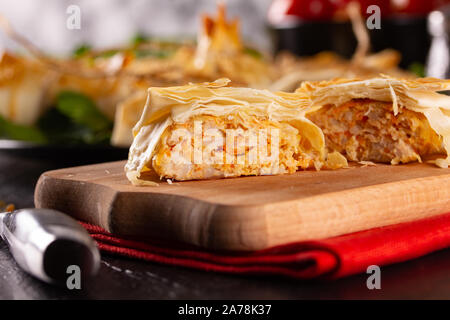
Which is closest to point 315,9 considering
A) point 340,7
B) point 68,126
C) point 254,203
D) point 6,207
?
point 340,7

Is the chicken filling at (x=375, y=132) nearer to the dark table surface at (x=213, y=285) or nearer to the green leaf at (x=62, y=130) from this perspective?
the dark table surface at (x=213, y=285)

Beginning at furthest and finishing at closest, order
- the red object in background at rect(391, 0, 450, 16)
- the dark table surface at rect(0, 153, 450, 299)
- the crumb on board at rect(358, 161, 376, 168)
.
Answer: the red object in background at rect(391, 0, 450, 16), the crumb on board at rect(358, 161, 376, 168), the dark table surface at rect(0, 153, 450, 299)

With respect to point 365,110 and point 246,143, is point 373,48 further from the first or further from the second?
point 246,143

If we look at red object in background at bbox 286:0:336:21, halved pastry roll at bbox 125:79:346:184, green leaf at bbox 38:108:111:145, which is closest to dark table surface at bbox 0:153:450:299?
halved pastry roll at bbox 125:79:346:184

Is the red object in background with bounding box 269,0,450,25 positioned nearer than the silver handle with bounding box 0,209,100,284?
No

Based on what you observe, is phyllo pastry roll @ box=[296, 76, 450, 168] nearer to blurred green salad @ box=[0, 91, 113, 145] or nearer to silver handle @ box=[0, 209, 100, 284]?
silver handle @ box=[0, 209, 100, 284]

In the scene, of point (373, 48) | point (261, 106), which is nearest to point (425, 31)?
point (373, 48)

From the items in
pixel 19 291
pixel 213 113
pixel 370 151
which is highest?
pixel 213 113
